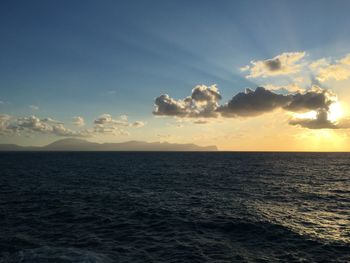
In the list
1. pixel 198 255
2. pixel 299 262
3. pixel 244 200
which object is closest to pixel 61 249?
pixel 198 255

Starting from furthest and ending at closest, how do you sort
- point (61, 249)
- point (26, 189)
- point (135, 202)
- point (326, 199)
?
point (26, 189) → point (326, 199) → point (135, 202) → point (61, 249)

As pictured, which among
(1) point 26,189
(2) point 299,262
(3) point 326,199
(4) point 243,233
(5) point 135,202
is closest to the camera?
(2) point 299,262

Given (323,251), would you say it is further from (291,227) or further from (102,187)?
(102,187)

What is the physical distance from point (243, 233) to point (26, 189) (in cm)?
4810

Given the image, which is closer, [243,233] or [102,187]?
[243,233]

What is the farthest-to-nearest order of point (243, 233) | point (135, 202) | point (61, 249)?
point (135, 202), point (243, 233), point (61, 249)

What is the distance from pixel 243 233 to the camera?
3256 centimetres

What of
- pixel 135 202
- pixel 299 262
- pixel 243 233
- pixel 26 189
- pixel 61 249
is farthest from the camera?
pixel 26 189

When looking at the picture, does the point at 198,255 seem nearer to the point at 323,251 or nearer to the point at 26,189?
the point at 323,251

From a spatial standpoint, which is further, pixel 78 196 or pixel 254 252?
pixel 78 196

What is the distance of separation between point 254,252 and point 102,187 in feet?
146

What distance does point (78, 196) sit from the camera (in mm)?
54094

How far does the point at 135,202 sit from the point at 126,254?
2212 cm

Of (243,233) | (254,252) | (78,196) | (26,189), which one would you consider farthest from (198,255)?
(26,189)
